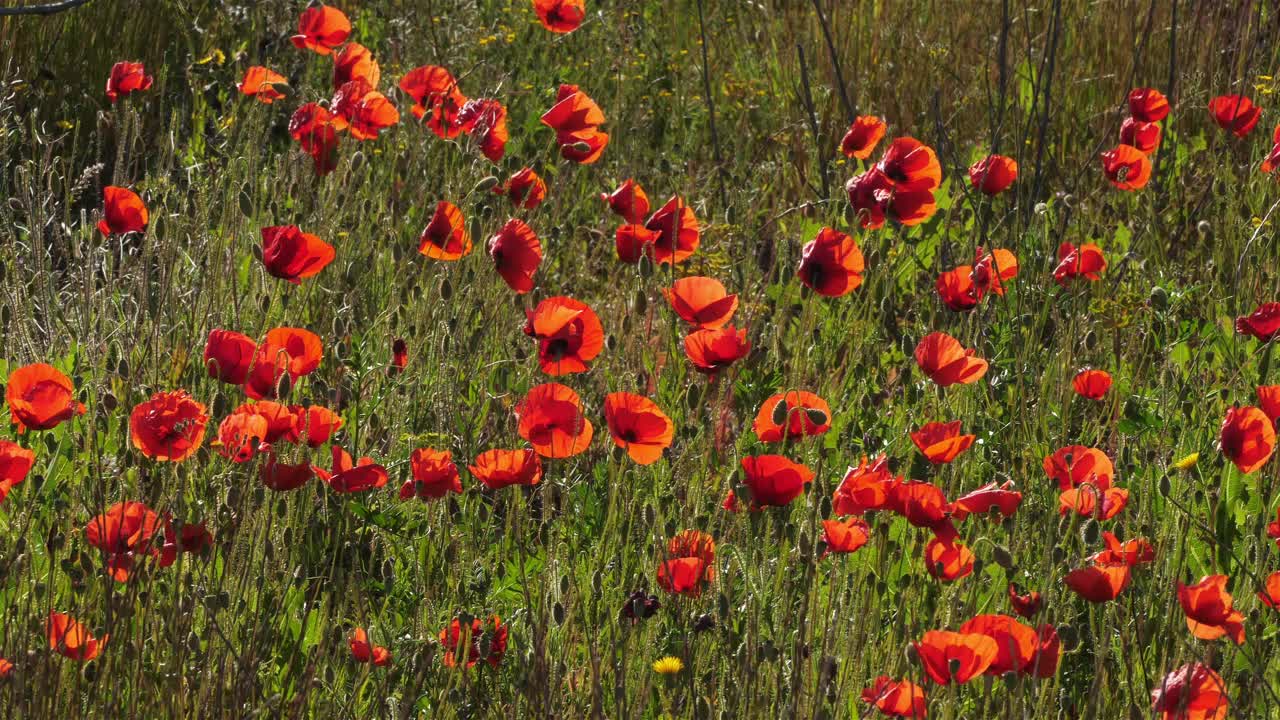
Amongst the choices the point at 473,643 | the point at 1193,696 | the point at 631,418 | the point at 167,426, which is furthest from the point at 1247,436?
the point at 167,426

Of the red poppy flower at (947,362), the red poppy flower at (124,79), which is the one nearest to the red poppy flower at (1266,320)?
the red poppy flower at (947,362)

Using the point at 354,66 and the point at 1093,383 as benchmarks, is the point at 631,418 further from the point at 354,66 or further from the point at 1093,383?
the point at 354,66

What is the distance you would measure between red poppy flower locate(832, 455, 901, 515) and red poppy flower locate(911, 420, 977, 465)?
4.6 inches

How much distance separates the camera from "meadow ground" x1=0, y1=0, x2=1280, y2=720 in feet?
5.84

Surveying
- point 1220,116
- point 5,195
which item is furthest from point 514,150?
point 1220,116

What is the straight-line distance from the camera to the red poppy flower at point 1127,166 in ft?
9.89

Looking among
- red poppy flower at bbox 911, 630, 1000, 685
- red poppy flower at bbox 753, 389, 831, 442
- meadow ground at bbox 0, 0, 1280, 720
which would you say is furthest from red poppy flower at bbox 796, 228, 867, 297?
red poppy flower at bbox 911, 630, 1000, 685

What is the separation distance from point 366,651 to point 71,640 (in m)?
0.33

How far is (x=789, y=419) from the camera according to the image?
2.09 m

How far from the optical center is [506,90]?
457cm

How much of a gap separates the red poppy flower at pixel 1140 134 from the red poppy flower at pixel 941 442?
4.42 feet

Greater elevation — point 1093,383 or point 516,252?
point 516,252

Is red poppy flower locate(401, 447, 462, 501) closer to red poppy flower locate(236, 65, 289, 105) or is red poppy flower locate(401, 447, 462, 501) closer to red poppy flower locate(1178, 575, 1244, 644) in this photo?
red poppy flower locate(1178, 575, 1244, 644)

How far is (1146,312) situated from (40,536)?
92.6 inches
